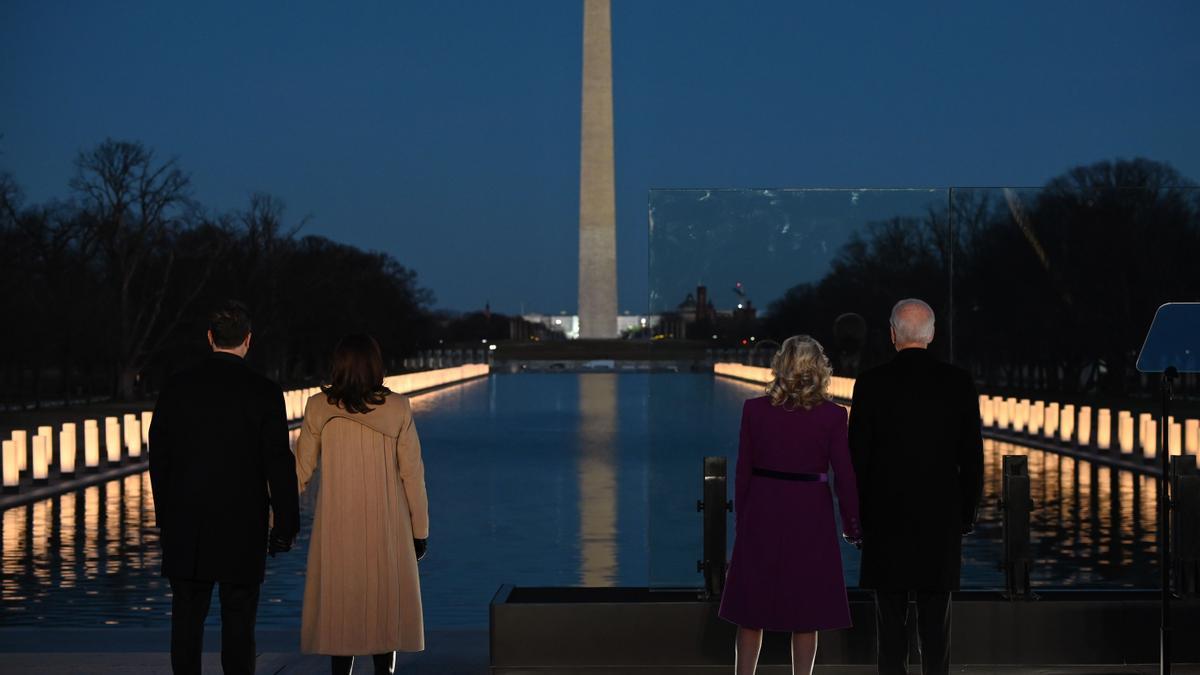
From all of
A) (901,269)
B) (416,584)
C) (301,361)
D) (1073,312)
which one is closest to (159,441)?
(416,584)

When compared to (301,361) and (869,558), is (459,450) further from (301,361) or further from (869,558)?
(301,361)


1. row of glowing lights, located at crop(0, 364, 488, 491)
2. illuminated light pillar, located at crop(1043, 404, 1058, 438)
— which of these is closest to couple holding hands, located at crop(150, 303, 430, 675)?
row of glowing lights, located at crop(0, 364, 488, 491)

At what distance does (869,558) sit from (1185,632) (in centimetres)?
265

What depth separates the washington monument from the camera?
276 ft

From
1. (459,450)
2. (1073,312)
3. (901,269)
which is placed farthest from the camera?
(459,450)

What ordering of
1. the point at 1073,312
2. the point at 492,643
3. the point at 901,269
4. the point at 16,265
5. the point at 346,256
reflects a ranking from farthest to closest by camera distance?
the point at 346,256 → the point at 16,265 → the point at 1073,312 → the point at 901,269 → the point at 492,643

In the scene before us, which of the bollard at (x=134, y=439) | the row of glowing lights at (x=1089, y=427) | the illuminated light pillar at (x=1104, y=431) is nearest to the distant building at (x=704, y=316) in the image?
the row of glowing lights at (x=1089, y=427)

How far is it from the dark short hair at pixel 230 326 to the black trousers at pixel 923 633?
9.66 ft

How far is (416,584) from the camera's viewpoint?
8.27m

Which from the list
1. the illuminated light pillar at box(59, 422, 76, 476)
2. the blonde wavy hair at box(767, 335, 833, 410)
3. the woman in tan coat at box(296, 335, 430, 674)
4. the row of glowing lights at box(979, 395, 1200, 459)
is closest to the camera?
the blonde wavy hair at box(767, 335, 833, 410)

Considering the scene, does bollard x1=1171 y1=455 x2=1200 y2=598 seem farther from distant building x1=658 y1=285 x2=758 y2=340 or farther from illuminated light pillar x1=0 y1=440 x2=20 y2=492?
illuminated light pillar x1=0 y1=440 x2=20 y2=492

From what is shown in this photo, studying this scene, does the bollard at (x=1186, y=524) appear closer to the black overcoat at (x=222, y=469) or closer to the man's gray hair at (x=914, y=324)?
the man's gray hair at (x=914, y=324)

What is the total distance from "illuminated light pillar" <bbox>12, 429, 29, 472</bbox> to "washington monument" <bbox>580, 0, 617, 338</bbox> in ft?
199

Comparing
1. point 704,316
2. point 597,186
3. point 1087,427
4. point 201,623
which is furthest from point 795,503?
point 597,186
